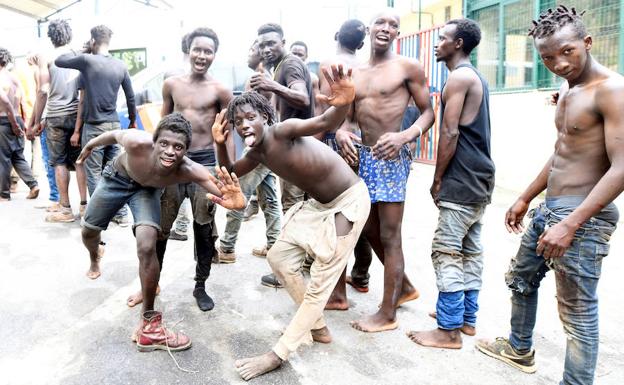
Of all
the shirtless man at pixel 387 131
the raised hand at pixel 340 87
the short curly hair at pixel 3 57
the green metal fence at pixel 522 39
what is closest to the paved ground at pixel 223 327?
the shirtless man at pixel 387 131

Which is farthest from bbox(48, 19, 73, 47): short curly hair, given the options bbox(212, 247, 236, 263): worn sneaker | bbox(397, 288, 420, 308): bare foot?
bbox(397, 288, 420, 308): bare foot

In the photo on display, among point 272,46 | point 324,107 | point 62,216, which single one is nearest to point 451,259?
point 324,107

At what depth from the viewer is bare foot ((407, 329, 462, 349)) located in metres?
2.74

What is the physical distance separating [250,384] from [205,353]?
41cm

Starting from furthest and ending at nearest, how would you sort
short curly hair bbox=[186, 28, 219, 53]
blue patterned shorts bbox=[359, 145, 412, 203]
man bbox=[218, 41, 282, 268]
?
1. man bbox=[218, 41, 282, 268]
2. short curly hair bbox=[186, 28, 219, 53]
3. blue patterned shorts bbox=[359, 145, 412, 203]

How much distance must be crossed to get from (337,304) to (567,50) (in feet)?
6.77

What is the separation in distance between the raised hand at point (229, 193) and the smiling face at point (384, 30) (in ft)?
4.16

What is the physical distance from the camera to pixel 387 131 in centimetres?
302

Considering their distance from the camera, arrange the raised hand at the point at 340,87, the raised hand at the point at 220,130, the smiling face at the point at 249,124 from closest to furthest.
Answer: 1. the raised hand at the point at 340,87
2. the smiling face at the point at 249,124
3. the raised hand at the point at 220,130

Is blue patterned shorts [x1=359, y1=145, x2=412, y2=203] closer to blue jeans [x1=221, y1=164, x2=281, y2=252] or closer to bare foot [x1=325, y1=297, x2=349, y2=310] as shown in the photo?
bare foot [x1=325, y1=297, x2=349, y2=310]

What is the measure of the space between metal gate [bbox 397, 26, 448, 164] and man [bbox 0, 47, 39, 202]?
647 centimetres

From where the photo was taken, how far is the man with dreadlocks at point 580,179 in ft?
6.30

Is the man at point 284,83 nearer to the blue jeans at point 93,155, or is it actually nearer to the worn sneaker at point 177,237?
the worn sneaker at point 177,237

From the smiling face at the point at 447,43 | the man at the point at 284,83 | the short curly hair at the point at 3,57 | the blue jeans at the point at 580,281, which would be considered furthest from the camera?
the short curly hair at the point at 3,57
